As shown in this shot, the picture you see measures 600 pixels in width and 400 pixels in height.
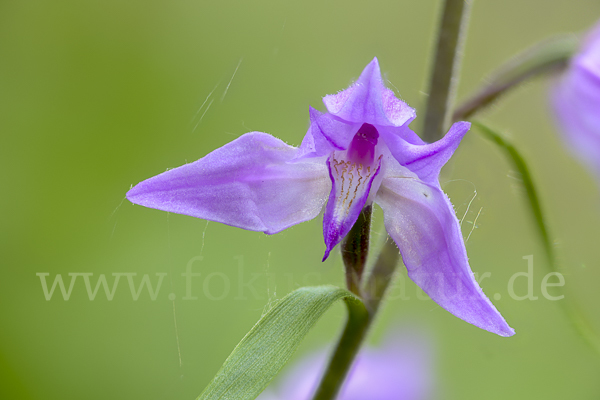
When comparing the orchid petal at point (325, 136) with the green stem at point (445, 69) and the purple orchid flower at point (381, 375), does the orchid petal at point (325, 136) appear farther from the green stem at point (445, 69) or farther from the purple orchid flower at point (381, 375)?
the purple orchid flower at point (381, 375)

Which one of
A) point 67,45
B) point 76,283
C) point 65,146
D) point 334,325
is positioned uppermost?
point 67,45

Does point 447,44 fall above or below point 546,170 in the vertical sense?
above

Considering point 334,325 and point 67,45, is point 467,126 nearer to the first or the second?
point 334,325

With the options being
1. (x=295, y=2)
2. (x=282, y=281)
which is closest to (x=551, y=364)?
(x=282, y=281)

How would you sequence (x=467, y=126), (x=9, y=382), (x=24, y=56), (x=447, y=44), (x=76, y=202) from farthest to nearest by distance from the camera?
(x=24, y=56), (x=76, y=202), (x=9, y=382), (x=447, y=44), (x=467, y=126)

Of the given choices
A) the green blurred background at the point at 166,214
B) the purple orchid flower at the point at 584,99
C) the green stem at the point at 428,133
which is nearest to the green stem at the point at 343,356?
the green stem at the point at 428,133

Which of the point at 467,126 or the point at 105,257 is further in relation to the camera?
the point at 105,257

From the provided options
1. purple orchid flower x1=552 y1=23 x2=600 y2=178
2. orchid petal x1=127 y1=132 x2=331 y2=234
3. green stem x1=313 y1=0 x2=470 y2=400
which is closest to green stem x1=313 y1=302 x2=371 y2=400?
green stem x1=313 y1=0 x2=470 y2=400
